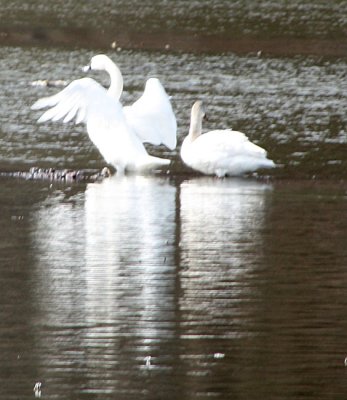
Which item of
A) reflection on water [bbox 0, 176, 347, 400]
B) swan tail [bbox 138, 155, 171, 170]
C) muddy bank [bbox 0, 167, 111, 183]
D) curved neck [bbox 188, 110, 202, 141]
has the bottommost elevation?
reflection on water [bbox 0, 176, 347, 400]

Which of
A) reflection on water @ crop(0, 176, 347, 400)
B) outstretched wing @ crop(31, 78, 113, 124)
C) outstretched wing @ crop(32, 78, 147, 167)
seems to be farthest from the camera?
outstretched wing @ crop(31, 78, 113, 124)

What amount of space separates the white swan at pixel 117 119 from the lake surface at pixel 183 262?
0.30 meters

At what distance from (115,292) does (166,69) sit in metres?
14.4

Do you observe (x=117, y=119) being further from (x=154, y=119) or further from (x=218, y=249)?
(x=218, y=249)

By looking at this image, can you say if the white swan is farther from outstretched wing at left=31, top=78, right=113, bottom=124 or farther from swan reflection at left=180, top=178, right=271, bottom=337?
swan reflection at left=180, top=178, right=271, bottom=337

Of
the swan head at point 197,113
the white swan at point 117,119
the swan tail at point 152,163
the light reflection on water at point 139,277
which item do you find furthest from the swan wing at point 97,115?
the light reflection on water at point 139,277

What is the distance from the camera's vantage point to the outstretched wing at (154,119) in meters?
15.2

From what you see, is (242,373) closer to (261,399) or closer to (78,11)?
(261,399)

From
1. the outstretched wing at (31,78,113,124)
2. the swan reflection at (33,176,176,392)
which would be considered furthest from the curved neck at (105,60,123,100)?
the swan reflection at (33,176,176,392)

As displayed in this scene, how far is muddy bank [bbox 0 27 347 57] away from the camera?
85.7 feet

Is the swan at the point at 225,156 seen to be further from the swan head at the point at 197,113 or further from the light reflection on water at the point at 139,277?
the swan head at the point at 197,113

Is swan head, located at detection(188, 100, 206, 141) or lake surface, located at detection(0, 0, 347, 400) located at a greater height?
swan head, located at detection(188, 100, 206, 141)

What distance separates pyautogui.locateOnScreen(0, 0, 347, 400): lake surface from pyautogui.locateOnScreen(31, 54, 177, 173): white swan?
0.30m

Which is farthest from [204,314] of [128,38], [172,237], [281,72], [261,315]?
[128,38]
